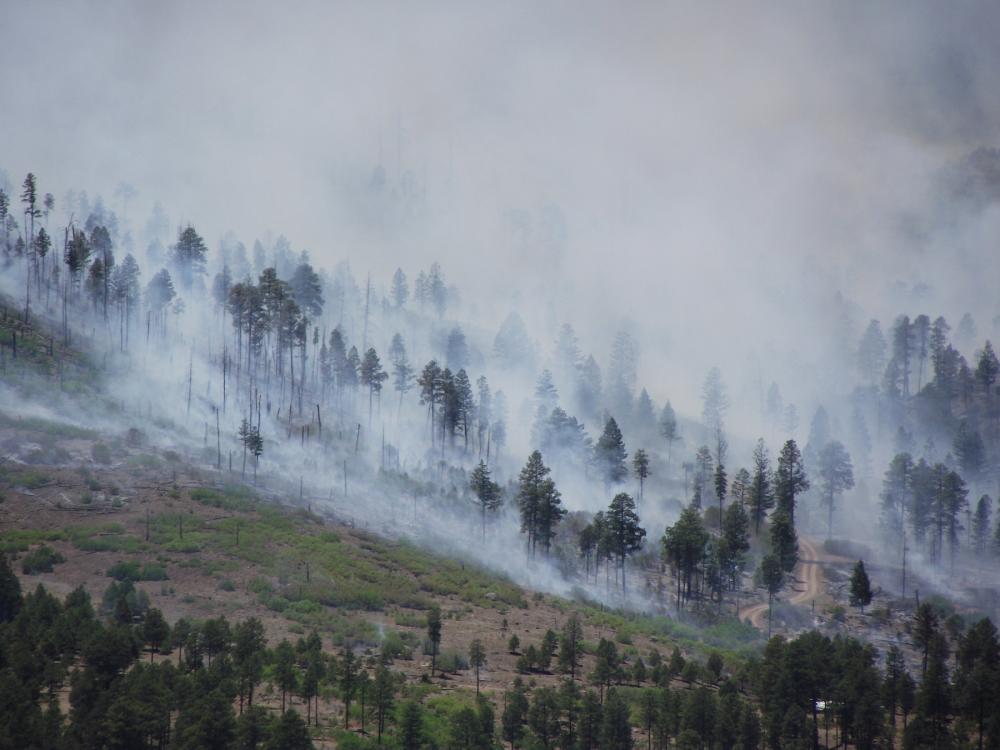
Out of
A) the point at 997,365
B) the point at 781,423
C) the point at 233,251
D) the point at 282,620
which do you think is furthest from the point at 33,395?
the point at 997,365

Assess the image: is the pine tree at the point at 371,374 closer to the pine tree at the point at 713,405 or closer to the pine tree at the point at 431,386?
the pine tree at the point at 431,386

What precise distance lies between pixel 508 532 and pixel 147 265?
92.4 meters

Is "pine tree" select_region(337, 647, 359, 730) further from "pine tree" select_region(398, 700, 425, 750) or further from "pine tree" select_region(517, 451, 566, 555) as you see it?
"pine tree" select_region(517, 451, 566, 555)

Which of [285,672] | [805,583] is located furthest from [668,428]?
[285,672]

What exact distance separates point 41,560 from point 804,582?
77.1m

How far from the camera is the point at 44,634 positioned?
48.3m

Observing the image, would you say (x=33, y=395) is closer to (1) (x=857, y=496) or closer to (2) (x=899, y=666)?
(2) (x=899, y=666)

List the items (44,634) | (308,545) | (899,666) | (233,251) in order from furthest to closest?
(233,251) → (308,545) → (899,666) → (44,634)

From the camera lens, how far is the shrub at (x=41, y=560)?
62.5 m

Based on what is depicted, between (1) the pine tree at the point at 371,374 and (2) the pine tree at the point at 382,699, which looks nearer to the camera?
(2) the pine tree at the point at 382,699

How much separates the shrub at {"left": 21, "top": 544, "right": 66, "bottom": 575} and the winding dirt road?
6398 centimetres

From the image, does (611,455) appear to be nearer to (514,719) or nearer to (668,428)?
(668,428)

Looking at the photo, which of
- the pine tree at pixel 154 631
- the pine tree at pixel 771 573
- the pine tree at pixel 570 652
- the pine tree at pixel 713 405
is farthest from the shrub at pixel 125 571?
the pine tree at pixel 713 405

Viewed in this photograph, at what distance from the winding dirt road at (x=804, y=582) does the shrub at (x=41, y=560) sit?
63985 mm
